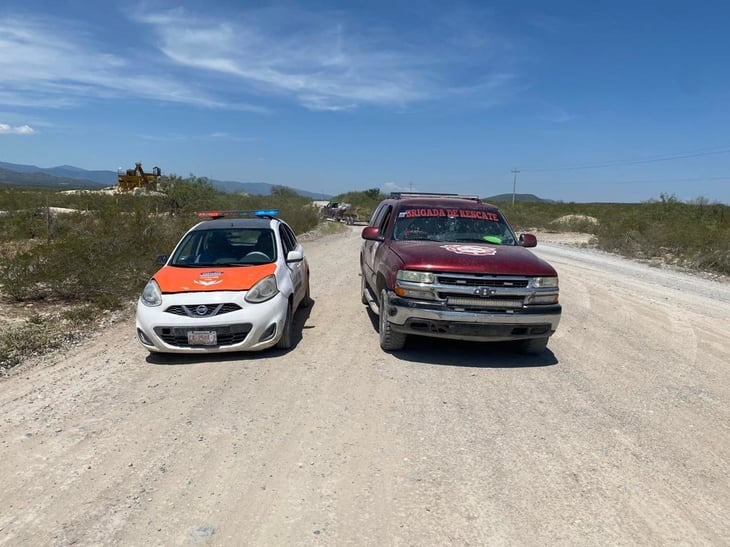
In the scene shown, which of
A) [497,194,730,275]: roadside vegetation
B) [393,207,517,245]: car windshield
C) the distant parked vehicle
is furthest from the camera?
the distant parked vehicle

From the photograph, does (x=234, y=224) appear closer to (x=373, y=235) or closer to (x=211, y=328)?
(x=373, y=235)

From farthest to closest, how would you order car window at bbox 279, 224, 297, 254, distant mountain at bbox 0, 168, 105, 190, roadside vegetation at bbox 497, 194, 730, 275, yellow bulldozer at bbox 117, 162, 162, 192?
1. distant mountain at bbox 0, 168, 105, 190
2. yellow bulldozer at bbox 117, 162, 162, 192
3. roadside vegetation at bbox 497, 194, 730, 275
4. car window at bbox 279, 224, 297, 254

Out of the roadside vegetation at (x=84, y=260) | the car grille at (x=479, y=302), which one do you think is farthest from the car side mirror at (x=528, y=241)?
the roadside vegetation at (x=84, y=260)

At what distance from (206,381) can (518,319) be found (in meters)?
3.35

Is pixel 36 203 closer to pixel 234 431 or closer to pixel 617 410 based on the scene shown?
pixel 234 431

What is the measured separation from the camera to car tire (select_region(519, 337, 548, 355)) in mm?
5943

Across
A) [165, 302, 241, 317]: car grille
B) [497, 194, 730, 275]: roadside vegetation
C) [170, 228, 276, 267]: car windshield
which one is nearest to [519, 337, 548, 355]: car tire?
[170, 228, 276, 267]: car windshield

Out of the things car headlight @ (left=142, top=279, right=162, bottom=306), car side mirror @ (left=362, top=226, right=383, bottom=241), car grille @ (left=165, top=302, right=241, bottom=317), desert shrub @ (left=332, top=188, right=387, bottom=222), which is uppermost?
desert shrub @ (left=332, top=188, right=387, bottom=222)

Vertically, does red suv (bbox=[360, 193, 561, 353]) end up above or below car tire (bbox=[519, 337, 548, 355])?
above

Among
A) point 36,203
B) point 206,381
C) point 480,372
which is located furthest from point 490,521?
point 36,203

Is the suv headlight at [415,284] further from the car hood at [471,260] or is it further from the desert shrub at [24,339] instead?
the desert shrub at [24,339]

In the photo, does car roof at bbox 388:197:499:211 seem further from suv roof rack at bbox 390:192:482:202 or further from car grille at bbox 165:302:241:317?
car grille at bbox 165:302:241:317

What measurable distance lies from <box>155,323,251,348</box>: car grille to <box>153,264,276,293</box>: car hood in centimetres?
46

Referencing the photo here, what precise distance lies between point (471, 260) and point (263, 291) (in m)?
2.43
